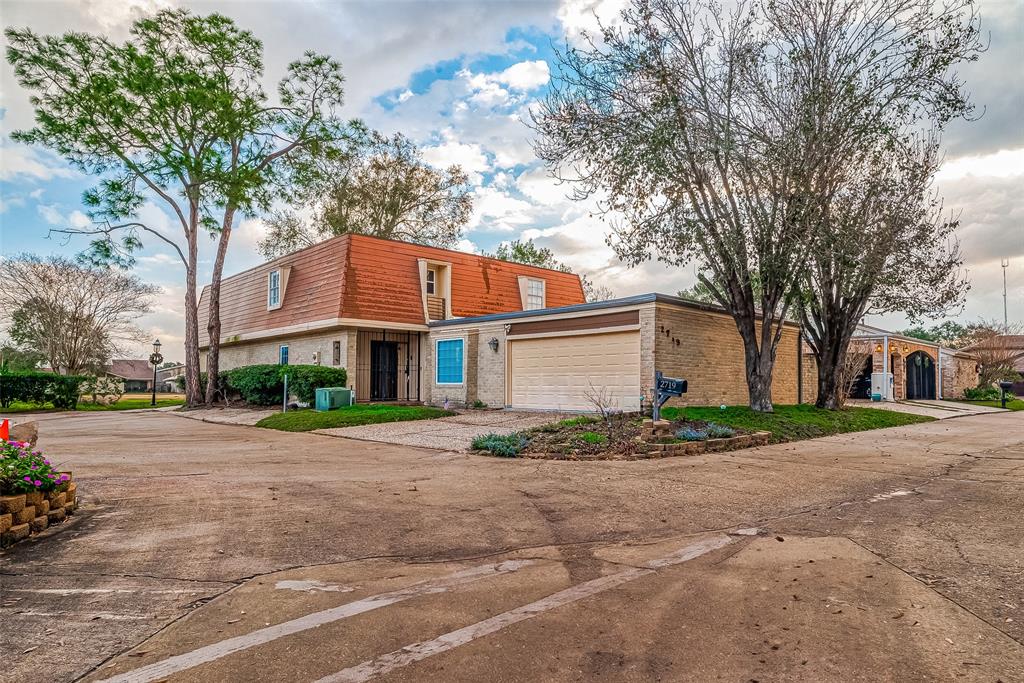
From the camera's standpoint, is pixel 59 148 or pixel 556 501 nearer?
pixel 556 501

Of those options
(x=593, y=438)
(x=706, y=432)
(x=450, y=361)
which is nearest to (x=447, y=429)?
(x=593, y=438)

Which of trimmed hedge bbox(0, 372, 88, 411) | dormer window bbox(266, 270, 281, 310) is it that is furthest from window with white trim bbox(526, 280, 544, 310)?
trimmed hedge bbox(0, 372, 88, 411)

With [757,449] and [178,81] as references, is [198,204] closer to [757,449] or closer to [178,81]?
[178,81]

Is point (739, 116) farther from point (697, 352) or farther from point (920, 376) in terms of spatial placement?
point (920, 376)

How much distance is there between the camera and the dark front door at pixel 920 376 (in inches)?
1114

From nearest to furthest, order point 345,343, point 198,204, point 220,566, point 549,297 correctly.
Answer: point 220,566 < point 345,343 < point 198,204 < point 549,297

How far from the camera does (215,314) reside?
23.1 m

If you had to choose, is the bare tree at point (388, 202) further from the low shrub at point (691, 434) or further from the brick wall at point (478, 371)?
the low shrub at point (691, 434)

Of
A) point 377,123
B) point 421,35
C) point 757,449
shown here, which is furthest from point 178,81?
point 757,449

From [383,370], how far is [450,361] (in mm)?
2982

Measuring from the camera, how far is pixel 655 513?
5.54m

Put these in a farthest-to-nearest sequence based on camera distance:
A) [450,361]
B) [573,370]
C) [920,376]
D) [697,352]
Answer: [920,376] < [450,361] < [573,370] < [697,352]

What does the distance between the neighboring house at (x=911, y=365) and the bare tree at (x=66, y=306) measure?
3596 cm

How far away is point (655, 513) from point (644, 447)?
409 centimetres
